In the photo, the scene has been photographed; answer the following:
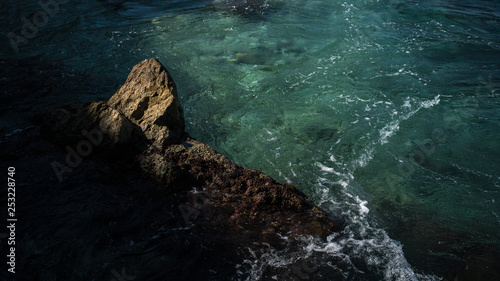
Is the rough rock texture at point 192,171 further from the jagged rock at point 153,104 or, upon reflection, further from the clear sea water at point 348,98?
the clear sea water at point 348,98

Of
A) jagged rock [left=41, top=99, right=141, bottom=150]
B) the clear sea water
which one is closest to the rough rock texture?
jagged rock [left=41, top=99, right=141, bottom=150]

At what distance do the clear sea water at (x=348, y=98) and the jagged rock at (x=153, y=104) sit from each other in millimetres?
1443

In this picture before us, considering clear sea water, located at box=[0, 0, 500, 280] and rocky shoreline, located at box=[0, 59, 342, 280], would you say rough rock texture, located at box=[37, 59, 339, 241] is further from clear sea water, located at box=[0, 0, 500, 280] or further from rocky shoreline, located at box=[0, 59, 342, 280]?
clear sea water, located at box=[0, 0, 500, 280]

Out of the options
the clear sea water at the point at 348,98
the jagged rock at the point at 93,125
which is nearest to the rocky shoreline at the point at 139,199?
the jagged rock at the point at 93,125

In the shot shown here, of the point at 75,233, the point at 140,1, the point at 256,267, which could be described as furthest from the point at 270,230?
the point at 140,1

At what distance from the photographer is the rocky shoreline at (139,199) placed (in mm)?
3240

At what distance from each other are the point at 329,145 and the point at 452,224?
2241 mm

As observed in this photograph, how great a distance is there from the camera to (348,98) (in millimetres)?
7156

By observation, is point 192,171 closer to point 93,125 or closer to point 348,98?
point 93,125

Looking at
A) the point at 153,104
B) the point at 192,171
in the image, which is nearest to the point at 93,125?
the point at 153,104

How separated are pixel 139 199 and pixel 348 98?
515 centimetres

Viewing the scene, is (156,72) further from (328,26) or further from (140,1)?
(140,1)

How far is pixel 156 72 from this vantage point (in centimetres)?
456

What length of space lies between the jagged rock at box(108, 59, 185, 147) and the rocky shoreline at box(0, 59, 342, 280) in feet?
0.05
